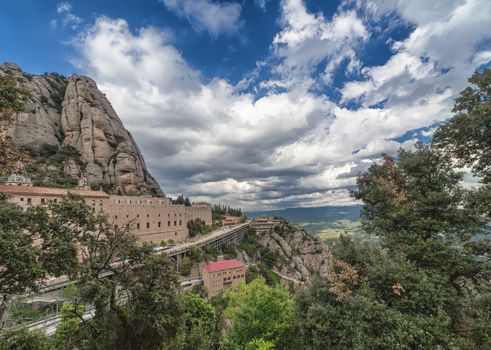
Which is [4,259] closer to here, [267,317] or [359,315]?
[267,317]

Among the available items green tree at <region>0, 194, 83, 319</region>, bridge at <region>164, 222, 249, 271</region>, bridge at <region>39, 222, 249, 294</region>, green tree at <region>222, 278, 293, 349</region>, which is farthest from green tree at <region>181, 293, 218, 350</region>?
bridge at <region>164, 222, 249, 271</region>

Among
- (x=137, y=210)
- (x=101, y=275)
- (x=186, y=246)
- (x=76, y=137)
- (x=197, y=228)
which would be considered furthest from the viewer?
(x=76, y=137)

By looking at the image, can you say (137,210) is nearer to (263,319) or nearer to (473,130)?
(263,319)

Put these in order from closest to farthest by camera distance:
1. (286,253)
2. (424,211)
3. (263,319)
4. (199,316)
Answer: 1. (424,211)
2. (263,319)
3. (199,316)
4. (286,253)

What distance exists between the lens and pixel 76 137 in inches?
3497

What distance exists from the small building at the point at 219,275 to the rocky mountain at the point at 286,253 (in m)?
17.6

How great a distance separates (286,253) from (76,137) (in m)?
94.1

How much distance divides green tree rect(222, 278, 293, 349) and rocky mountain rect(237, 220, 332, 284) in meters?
60.3

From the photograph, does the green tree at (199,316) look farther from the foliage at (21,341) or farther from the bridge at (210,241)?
the bridge at (210,241)

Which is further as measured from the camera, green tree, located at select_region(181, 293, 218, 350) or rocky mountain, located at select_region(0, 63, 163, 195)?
rocky mountain, located at select_region(0, 63, 163, 195)

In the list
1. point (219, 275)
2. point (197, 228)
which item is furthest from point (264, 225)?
point (219, 275)

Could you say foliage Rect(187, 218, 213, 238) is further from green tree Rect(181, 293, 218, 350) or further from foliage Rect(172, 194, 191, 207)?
green tree Rect(181, 293, 218, 350)

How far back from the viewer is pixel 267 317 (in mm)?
15297

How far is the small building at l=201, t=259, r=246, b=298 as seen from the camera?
52166mm
